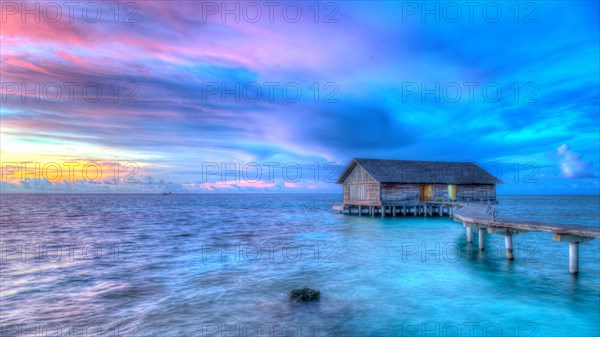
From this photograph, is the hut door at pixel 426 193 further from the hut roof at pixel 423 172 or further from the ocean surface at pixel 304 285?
the ocean surface at pixel 304 285

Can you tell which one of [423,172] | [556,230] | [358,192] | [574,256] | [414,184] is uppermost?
[423,172]

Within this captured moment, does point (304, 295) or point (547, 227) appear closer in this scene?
point (304, 295)

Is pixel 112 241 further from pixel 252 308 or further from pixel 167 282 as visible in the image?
pixel 252 308

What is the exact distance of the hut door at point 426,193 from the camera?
42569 mm

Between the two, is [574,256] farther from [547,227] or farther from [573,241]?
[547,227]

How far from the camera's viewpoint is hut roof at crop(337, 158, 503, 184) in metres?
39.7

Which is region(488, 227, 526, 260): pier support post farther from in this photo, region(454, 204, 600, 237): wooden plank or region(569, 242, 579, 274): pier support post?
region(569, 242, 579, 274): pier support post

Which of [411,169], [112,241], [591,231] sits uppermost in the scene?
[411,169]

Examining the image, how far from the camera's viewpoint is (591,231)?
12.0 meters

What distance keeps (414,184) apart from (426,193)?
10.8ft

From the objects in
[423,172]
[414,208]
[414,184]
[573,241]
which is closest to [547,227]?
[573,241]

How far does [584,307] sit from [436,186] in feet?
102

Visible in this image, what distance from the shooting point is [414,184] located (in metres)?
41.1

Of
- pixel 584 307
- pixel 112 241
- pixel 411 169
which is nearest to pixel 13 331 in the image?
pixel 584 307
